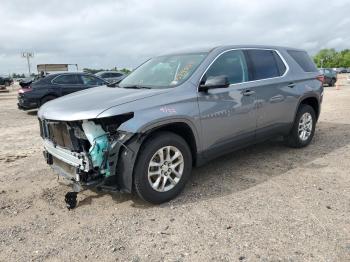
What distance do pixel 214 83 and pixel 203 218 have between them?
1.60m

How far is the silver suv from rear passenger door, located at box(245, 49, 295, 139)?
0.02 m

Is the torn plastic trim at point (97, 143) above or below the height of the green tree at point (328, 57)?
below

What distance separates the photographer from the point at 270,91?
5.40 meters

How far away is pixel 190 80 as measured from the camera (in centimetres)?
439

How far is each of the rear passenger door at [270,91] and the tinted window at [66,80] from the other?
29.3 ft

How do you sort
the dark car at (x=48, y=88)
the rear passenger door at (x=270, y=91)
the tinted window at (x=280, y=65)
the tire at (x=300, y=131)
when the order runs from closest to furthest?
1. the rear passenger door at (x=270, y=91)
2. the tinted window at (x=280, y=65)
3. the tire at (x=300, y=131)
4. the dark car at (x=48, y=88)

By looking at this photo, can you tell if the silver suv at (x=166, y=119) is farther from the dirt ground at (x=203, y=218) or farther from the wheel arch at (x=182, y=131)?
the dirt ground at (x=203, y=218)

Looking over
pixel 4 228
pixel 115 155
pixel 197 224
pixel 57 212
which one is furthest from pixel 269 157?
pixel 4 228

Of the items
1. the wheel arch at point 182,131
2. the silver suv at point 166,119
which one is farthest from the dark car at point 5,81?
the wheel arch at point 182,131

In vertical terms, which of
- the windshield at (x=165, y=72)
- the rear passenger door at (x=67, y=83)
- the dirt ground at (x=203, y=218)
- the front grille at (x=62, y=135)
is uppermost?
the windshield at (x=165, y=72)

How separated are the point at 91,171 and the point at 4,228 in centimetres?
109

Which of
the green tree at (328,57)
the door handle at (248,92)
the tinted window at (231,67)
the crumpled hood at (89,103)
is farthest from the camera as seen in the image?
the green tree at (328,57)

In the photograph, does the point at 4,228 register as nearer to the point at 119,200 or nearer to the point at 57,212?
the point at 57,212

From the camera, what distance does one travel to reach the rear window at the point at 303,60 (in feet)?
20.7
